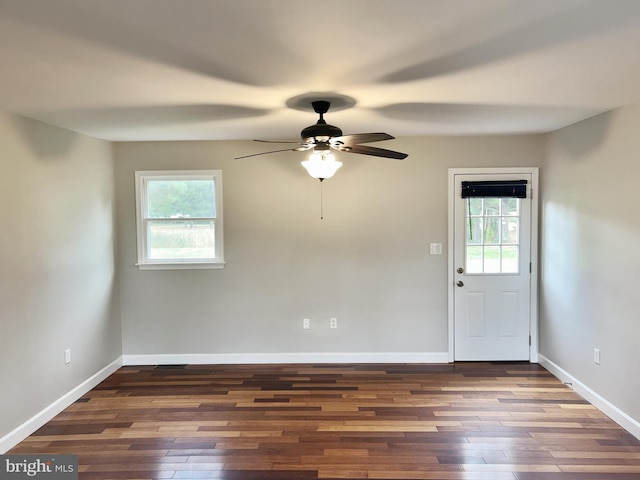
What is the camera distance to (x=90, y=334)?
11.9 feet

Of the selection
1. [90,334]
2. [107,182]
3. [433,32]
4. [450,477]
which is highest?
[433,32]

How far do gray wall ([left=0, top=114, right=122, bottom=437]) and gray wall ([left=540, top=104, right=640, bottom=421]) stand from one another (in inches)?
177

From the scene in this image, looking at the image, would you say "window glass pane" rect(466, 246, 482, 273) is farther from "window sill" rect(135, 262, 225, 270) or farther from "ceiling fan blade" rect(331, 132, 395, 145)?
"window sill" rect(135, 262, 225, 270)

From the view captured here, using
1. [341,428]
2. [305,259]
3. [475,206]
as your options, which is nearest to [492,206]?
[475,206]

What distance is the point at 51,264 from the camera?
3.11 metres

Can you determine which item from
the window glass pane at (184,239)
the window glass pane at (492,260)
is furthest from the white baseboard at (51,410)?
the window glass pane at (492,260)

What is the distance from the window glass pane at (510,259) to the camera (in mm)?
4027

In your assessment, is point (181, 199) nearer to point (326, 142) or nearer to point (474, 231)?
point (326, 142)

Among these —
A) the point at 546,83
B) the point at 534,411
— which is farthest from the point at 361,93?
the point at 534,411

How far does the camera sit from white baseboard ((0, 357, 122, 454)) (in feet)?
8.63

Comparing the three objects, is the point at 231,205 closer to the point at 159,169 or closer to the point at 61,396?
the point at 159,169

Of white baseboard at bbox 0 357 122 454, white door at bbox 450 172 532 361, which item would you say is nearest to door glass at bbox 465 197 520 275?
white door at bbox 450 172 532 361

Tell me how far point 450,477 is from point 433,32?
2.45m

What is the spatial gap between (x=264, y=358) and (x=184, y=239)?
1.58 m
